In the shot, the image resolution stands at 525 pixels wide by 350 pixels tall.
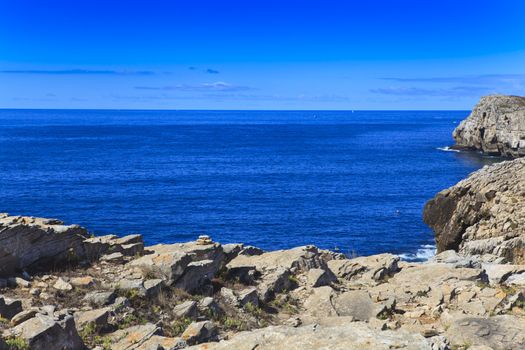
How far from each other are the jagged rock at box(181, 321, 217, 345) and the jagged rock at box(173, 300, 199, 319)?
1.48 m

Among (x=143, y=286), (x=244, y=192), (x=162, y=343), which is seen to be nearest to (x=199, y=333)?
(x=162, y=343)

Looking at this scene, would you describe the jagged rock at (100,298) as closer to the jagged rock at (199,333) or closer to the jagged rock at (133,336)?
the jagged rock at (133,336)

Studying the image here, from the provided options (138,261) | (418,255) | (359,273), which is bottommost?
(418,255)

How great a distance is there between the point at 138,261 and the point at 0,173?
330 ft

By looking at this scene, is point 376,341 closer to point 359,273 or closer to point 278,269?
point 278,269

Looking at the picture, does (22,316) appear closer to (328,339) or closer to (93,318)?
(93,318)

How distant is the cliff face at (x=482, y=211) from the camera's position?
4366 cm

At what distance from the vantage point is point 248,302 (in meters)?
21.9

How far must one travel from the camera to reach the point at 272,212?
80.8 meters

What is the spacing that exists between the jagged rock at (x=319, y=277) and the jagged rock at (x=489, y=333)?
8237 millimetres

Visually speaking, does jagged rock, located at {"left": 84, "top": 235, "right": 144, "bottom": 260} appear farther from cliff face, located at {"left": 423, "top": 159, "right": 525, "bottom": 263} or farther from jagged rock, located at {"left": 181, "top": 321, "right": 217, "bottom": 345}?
cliff face, located at {"left": 423, "top": 159, "right": 525, "bottom": 263}

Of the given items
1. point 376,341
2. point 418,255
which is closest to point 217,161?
point 418,255

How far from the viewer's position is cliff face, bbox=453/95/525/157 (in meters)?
139

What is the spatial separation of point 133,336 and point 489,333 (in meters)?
10.7
